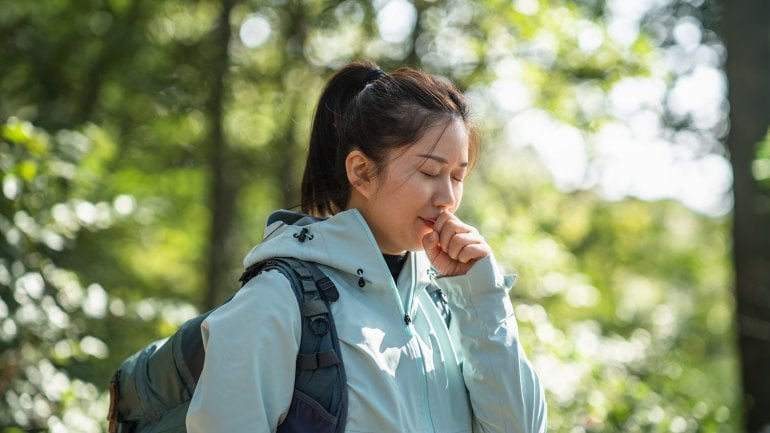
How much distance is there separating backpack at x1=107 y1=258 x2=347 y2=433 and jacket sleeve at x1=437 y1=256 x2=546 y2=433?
321 millimetres

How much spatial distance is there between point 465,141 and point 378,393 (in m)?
0.60

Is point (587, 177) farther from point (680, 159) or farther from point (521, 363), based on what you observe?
point (521, 363)

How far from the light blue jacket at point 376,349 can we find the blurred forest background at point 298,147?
218 cm

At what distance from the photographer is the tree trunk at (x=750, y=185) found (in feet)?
26.1

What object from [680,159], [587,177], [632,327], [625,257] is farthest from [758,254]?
[625,257]

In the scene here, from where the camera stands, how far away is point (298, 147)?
850cm

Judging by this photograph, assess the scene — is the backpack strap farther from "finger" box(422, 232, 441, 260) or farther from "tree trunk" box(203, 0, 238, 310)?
"tree trunk" box(203, 0, 238, 310)

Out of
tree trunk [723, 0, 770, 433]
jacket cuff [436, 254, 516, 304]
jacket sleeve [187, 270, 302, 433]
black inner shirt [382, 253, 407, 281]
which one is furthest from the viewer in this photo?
tree trunk [723, 0, 770, 433]

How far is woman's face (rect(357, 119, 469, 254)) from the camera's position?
2.01 m

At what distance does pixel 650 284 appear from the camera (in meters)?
16.5

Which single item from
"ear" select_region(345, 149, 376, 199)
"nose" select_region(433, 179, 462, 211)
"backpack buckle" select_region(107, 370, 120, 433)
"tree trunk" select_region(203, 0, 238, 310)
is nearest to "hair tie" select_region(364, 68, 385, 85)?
"ear" select_region(345, 149, 376, 199)

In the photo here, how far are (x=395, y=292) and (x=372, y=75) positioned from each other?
1.77 ft

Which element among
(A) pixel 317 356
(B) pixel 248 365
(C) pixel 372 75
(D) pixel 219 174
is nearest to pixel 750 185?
(D) pixel 219 174

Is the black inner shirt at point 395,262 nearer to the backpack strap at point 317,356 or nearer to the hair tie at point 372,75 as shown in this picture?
the backpack strap at point 317,356
